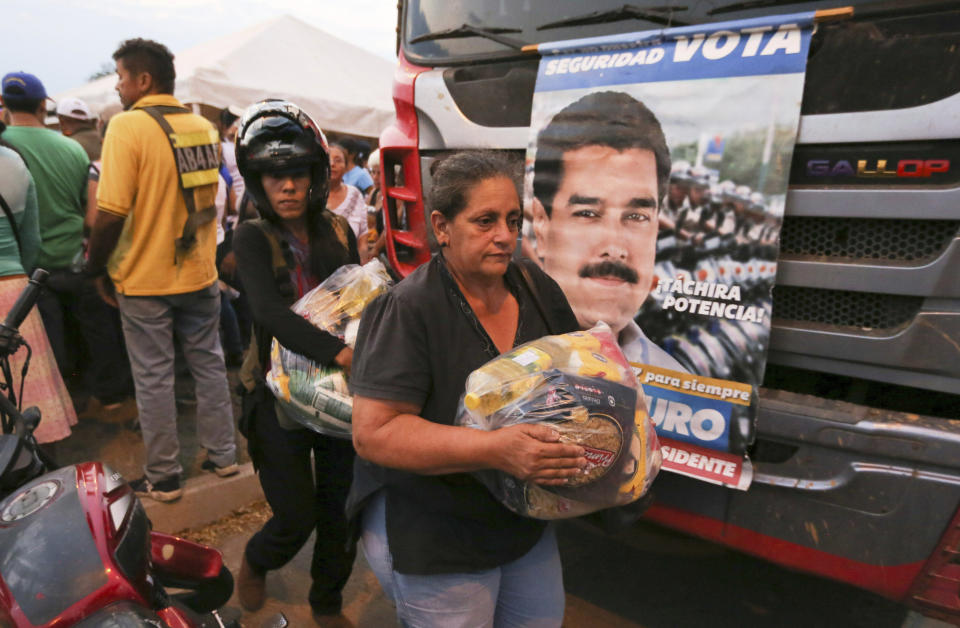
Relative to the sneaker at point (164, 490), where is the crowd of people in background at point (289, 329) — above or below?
above

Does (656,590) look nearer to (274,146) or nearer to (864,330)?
(864,330)

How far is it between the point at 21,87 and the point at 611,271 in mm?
3696

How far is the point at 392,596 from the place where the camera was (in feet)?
6.15

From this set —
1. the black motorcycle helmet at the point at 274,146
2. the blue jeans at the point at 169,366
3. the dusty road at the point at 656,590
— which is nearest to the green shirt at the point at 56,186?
the blue jeans at the point at 169,366

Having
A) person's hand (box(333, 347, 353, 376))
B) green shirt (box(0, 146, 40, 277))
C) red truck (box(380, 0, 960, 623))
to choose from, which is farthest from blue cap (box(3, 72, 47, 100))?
red truck (box(380, 0, 960, 623))

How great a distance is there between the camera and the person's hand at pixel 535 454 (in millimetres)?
1423

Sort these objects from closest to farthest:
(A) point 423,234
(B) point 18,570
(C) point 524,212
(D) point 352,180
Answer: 1. (B) point 18,570
2. (C) point 524,212
3. (A) point 423,234
4. (D) point 352,180

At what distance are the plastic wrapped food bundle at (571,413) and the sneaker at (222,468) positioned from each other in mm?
2721

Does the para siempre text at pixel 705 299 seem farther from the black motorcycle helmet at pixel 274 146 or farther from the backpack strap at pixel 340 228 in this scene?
the black motorcycle helmet at pixel 274 146

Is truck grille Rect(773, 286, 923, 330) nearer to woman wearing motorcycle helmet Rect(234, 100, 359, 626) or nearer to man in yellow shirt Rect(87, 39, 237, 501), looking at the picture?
woman wearing motorcycle helmet Rect(234, 100, 359, 626)

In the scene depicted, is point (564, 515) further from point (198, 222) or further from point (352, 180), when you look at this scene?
point (352, 180)

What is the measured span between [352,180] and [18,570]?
17.9ft

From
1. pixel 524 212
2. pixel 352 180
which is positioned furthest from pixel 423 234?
pixel 352 180

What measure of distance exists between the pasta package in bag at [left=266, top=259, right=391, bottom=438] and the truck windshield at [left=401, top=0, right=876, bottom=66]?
1.21 m
